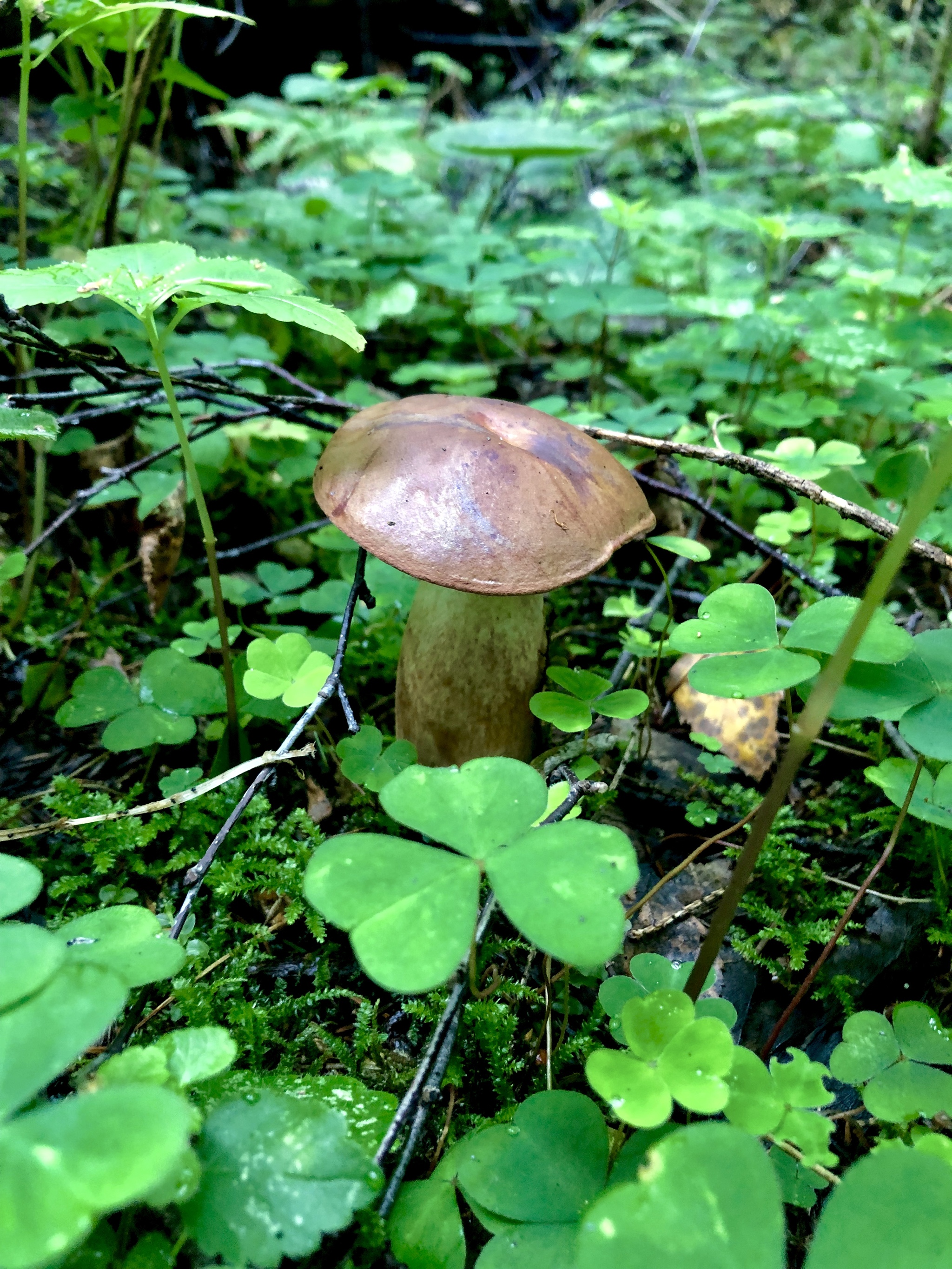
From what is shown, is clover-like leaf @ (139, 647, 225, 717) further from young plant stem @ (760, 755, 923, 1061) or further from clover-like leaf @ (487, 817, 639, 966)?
young plant stem @ (760, 755, 923, 1061)

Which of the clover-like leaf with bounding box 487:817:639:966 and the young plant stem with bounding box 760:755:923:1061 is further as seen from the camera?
the young plant stem with bounding box 760:755:923:1061

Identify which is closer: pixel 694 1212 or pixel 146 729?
pixel 694 1212

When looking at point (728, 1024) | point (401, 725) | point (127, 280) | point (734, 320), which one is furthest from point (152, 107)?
point (728, 1024)

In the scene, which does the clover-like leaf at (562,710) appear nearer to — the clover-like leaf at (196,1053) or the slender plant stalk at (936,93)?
the clover-like leaf at (196,1053)

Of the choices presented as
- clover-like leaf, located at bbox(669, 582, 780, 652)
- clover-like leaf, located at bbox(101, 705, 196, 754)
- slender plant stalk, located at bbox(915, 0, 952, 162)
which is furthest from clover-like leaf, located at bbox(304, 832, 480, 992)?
slender plant stalk, located at bbox(915, 0, 952, 162)

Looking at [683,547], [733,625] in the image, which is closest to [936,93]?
[683,547]

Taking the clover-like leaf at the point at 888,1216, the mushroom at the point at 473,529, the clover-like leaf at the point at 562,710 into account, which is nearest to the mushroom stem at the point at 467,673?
the mushroom at the point at 473,529

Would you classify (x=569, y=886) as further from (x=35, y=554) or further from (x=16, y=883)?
(x=35, y=554)
